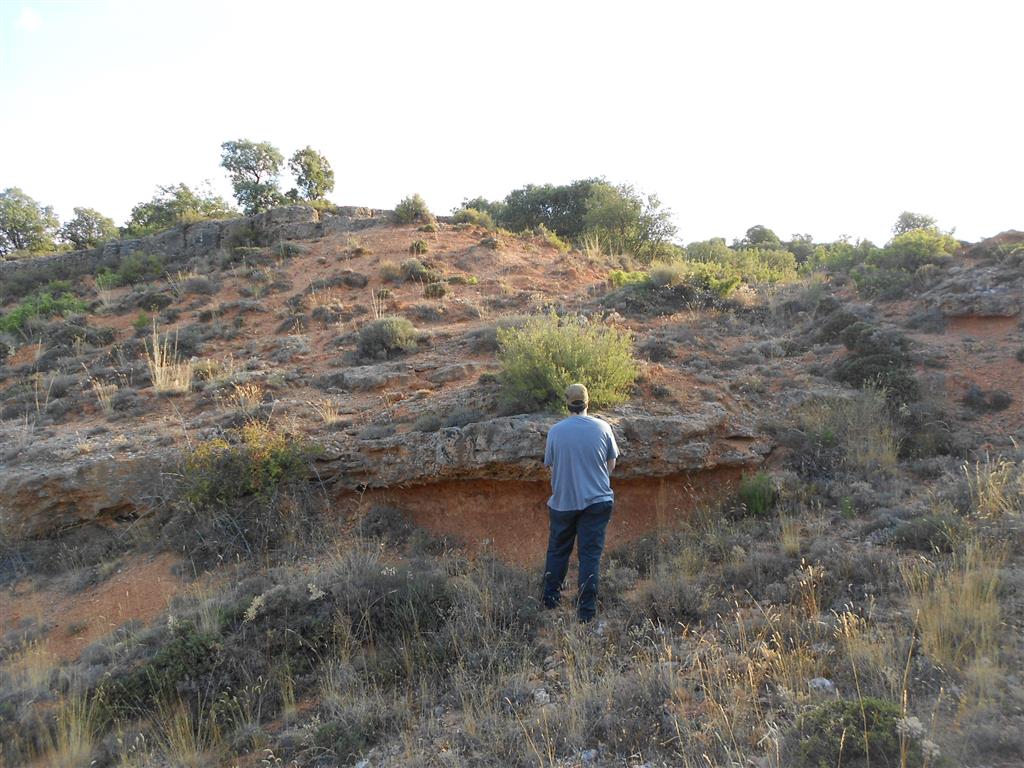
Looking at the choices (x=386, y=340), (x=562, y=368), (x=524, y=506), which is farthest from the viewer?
(x=386, y=340)

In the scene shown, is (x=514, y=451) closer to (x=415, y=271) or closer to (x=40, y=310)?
(x=415, y=271)

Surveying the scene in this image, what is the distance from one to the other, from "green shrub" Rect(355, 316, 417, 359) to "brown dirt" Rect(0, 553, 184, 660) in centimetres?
442

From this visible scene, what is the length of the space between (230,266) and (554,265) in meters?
8.93

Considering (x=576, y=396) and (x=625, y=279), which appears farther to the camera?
(x=625, y=279)

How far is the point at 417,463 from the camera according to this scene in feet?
22.7

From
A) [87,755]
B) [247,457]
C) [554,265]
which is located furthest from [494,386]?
[554,265]

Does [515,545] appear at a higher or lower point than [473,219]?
lower

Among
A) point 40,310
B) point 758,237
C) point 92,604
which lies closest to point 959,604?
point 92,604

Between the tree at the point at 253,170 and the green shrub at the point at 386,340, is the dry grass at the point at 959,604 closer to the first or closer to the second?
the green shrub at the point at 386,340

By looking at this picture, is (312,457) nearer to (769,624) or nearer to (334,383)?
(334,383)

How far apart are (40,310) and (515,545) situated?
1658cm

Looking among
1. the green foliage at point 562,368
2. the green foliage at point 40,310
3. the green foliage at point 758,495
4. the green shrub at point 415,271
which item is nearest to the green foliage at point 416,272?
the green shrub at point 415,271

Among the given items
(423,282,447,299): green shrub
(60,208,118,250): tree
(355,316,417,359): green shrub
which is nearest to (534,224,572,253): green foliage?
(423,282,447,299): green shrub

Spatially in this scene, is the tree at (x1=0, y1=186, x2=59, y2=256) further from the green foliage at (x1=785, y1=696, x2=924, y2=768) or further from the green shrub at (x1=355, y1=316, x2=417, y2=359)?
the green foliage at (x1=785, y1=696, x2=924, y2=768)
